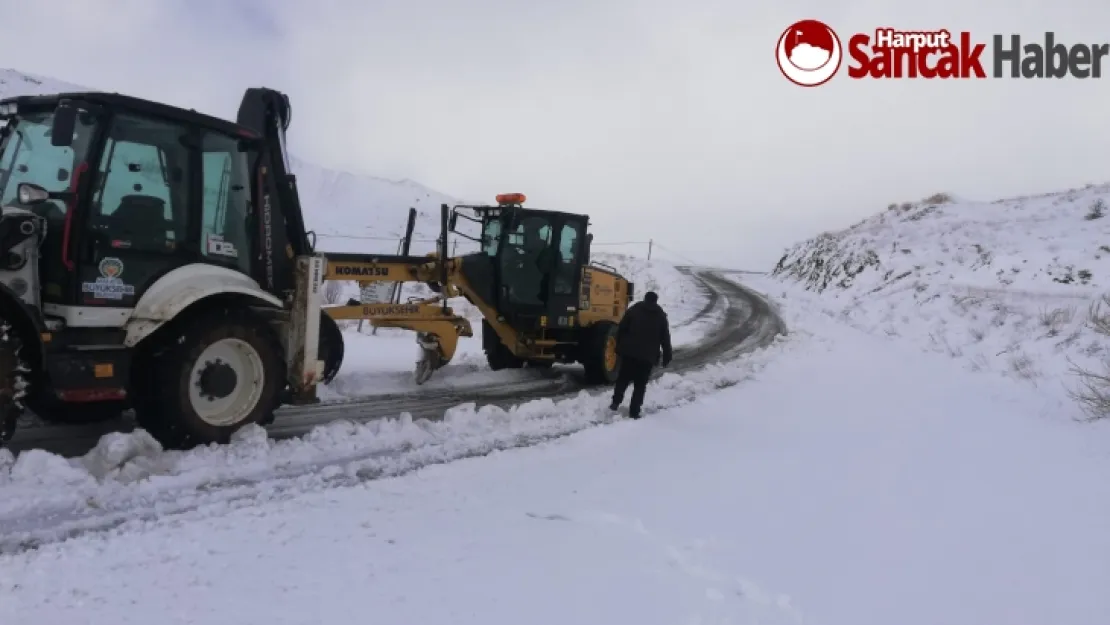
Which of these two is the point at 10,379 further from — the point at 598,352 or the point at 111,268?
the point at 598,352

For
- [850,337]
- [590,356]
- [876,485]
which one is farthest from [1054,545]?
[850,337]

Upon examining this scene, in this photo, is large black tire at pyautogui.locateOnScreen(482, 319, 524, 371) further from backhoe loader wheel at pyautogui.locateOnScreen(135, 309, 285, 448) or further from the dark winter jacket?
backhoe loader wheel at pyautogui.locateOnScreen(135, 309, 285, 448)

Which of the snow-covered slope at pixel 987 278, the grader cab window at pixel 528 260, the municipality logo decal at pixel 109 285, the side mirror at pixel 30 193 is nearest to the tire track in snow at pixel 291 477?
the municipality logo decal at pixel 109 285

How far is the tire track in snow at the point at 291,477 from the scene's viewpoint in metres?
4.00

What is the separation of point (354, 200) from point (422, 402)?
192 ft

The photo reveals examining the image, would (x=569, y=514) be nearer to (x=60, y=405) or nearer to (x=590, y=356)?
(x=60, y=405)

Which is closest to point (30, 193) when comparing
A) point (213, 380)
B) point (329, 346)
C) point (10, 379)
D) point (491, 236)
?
point (10, 379)

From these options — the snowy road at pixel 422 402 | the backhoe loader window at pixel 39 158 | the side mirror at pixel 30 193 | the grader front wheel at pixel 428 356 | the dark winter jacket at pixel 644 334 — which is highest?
the backhoe loader window at pixel 39 158

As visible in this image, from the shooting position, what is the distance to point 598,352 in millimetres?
10680

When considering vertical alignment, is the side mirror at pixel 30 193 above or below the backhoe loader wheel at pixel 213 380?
above

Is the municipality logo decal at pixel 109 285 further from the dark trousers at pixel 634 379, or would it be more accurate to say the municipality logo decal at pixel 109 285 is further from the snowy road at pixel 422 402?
the dark trousers at pixel 634 379

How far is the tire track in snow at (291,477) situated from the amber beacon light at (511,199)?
2.81 meters

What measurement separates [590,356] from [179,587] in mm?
7770

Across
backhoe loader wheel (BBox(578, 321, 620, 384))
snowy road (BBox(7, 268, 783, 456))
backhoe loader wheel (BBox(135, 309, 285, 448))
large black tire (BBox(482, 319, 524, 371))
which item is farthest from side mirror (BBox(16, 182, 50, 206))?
backhoe loader wheel (BBox(578, 321, 620, 384))
